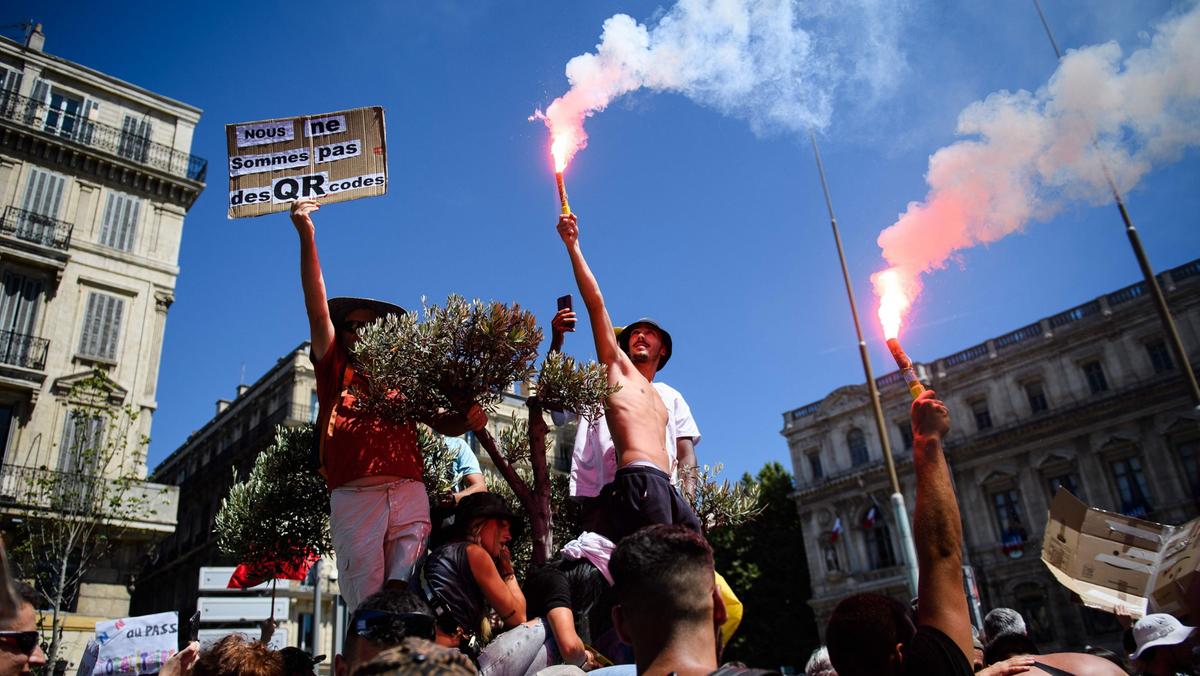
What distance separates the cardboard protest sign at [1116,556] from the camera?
247 inches

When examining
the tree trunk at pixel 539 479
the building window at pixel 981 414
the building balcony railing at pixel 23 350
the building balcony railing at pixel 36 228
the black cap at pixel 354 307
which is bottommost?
the tree trunk at pixel 539 479

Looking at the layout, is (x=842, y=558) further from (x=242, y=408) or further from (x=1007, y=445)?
(x=242, y=408)

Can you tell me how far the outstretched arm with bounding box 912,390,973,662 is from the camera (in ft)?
8.03

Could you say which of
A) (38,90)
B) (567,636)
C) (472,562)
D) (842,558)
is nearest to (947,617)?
(567,636)

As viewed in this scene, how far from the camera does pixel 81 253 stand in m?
25.1

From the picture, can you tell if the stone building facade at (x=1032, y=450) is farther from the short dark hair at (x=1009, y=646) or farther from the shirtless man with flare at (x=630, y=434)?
the shirtless man with flare at (x=630, y=434)

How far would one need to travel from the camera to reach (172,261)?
88.4 ft

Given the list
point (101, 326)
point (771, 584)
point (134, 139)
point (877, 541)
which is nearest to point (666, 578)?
point (101, 326)

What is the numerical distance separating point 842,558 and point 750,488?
41.7m

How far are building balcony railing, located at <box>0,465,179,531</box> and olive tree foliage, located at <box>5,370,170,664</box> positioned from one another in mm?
24

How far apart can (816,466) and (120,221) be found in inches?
1599

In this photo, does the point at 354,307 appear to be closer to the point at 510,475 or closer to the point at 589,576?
the point at 510,475

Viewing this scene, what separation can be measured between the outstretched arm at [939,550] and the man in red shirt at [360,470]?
330 centimetres

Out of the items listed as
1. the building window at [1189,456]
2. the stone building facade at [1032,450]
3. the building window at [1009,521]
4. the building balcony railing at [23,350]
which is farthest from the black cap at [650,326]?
the building window at [1009,521]
